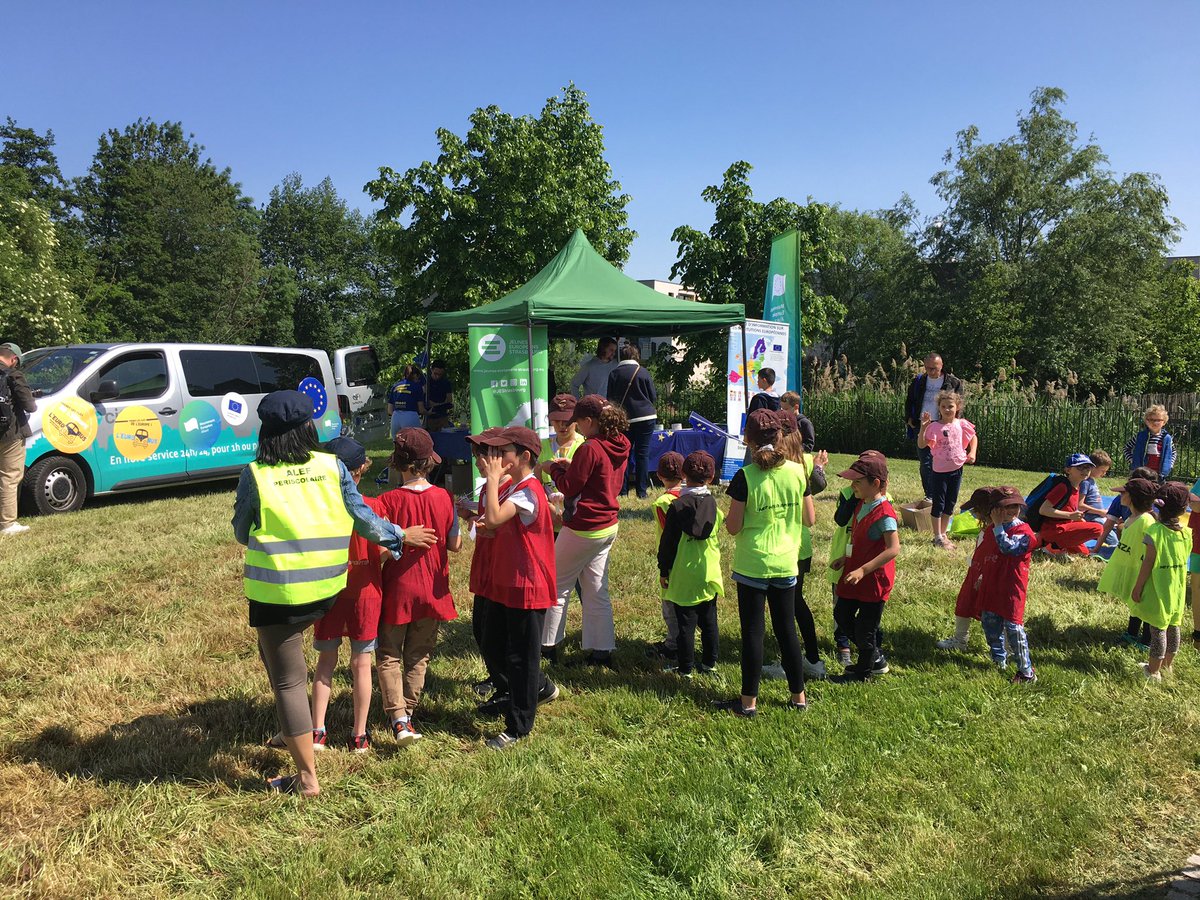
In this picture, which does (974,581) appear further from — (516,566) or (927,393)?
(927,393)

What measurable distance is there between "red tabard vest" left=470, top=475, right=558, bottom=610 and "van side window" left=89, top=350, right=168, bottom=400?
7.18 metres

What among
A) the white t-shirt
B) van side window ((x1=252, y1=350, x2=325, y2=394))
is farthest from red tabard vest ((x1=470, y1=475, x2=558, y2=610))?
van side window ((x1=252, y1=350, x2=325, y2=394))

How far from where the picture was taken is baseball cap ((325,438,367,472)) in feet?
10.9

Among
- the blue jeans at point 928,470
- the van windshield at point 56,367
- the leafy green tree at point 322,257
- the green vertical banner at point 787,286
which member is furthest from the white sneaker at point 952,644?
the leafy green tree at point 322,257

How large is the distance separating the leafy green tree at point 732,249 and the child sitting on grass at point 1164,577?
1859cm

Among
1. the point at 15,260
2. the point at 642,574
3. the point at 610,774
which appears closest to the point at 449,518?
the point at 610,774

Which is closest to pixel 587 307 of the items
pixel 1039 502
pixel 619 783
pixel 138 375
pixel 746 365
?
pixel 746 365

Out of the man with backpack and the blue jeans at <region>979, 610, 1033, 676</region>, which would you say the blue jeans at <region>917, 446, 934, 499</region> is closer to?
the blue jeans at <region>979, 610, 1033, 676</region>

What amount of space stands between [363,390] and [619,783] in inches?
545

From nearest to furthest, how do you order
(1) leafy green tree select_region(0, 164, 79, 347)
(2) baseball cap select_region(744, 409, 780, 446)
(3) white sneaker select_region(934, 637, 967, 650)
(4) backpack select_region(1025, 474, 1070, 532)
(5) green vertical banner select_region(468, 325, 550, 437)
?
(2) baseball cap select_region(744, 409, 780, 446) → (3) white sneaker select_region(934, 637, 967, 650) → (4) backpack select_region(1025, 474, 1070, 532) → (5) green vertical banner select_region(468, 325, 550, 437) → (1) leafy green tree select_region(0, 164, 79, 347)

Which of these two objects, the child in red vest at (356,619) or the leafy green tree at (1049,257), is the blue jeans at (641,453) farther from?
the leafy green tree at (1049,257)

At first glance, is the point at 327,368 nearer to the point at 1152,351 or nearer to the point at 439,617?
the point at 439,617

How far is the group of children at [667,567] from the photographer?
132 inches

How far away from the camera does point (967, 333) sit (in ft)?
108
